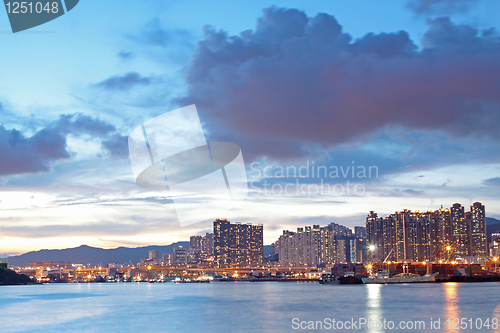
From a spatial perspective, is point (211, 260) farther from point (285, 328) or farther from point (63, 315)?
point (285, 328)

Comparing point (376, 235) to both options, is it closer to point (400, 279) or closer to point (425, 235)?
point (425, 235)

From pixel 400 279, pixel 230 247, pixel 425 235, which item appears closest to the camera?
pixel 400 279

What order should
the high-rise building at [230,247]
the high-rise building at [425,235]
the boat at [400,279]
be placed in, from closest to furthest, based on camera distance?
the boat at [400,279]
the high-rise building at [425,235]
the high-rise building at [230,247]

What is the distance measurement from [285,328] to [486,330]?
972cm

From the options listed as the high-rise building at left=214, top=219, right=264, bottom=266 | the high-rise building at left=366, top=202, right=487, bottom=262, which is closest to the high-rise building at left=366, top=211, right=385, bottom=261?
the high-rise building at left=366, top=202, right=487, bottom=262

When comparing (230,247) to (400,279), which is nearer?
(400,279)

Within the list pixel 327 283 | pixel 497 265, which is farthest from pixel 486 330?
pixel 497 265

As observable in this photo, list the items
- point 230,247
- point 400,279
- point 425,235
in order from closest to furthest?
point 400,279 < point 425,235 < point 230,247

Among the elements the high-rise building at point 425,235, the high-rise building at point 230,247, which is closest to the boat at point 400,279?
the high-rise building at point 425,235

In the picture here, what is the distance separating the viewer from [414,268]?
106 meters

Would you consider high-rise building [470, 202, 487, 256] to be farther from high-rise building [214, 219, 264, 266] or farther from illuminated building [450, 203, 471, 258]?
high-rise building [214, 219, 264, 266]

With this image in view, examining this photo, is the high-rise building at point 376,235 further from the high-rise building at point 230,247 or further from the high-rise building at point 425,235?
the high-rise building at point 230,247

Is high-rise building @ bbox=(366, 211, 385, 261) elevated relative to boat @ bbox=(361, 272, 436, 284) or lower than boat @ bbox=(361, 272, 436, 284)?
elevated

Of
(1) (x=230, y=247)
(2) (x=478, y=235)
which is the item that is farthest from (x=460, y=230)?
(1) (x=230, y=247)
